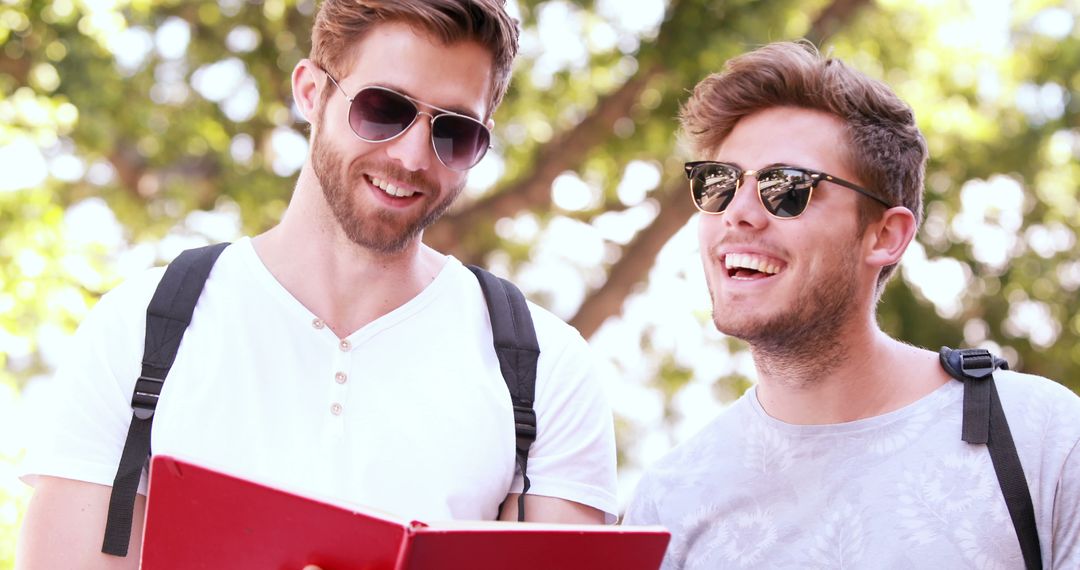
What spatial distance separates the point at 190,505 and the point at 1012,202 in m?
11.1

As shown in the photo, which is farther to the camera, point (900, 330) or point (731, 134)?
point (900, 330)

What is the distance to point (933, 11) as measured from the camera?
11703 millimetres

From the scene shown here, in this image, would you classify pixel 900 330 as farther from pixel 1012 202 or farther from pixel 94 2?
pixel 94 2

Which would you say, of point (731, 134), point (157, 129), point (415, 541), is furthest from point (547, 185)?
point (415, 541)

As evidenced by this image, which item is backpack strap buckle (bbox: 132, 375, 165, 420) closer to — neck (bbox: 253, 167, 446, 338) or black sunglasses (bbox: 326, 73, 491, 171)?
neck (bbox: 253, 167, 446, 338)

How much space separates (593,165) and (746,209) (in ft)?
24.1

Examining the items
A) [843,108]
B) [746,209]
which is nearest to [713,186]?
[746,209]

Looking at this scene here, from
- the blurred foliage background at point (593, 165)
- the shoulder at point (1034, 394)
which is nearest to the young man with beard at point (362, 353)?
the shoulder at point (1034, 394)

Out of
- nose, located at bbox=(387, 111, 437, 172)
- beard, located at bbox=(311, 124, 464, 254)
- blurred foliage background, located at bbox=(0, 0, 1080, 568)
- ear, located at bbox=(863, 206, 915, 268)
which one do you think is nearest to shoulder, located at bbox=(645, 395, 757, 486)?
ear, located at bbox=(863, 206, 915, 268)

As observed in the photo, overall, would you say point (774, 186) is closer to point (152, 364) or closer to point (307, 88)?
point (307, 88)

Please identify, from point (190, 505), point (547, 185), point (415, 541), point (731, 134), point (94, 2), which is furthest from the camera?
point (547, 185)

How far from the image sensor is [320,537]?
1832 mm

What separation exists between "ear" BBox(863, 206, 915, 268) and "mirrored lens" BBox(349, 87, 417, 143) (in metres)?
1.12

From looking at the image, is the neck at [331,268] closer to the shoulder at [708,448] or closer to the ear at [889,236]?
the shoulder at [708,448]
